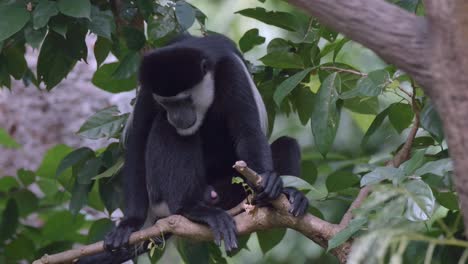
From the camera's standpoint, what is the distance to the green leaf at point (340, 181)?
3.01 meters

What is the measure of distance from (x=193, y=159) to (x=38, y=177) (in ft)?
3.89

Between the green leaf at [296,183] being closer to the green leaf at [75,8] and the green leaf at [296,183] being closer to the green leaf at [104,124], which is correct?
the green leaf at [75,8]

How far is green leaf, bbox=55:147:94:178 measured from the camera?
326cm

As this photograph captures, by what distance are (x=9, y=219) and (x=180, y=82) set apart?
3.51 feet

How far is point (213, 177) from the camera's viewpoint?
3371 millimetres

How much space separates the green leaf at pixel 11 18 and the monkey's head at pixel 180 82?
1.68ft

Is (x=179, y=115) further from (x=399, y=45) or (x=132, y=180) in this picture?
(x=399, y=45)

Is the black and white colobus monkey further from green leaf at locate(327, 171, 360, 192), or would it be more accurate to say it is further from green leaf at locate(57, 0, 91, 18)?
green leaf at locate(57, 0, 91, 18)

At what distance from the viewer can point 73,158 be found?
10.8 ft

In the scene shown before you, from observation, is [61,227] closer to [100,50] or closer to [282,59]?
[100,50]

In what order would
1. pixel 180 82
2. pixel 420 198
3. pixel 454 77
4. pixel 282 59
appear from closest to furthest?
pixel 454 77, pixel 420 198, pixel 282 59, pixel 180 82

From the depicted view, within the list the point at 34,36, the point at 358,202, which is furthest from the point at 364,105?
the point at 34,36

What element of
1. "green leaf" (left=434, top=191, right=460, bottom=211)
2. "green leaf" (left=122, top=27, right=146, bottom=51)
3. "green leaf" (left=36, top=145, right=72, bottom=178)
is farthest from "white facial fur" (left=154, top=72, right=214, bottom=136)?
"green leaf" (left=434, top=191, right=460, bottom=211)

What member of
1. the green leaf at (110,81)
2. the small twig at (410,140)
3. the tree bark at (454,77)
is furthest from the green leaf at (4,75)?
the tree bark at (454,77)
